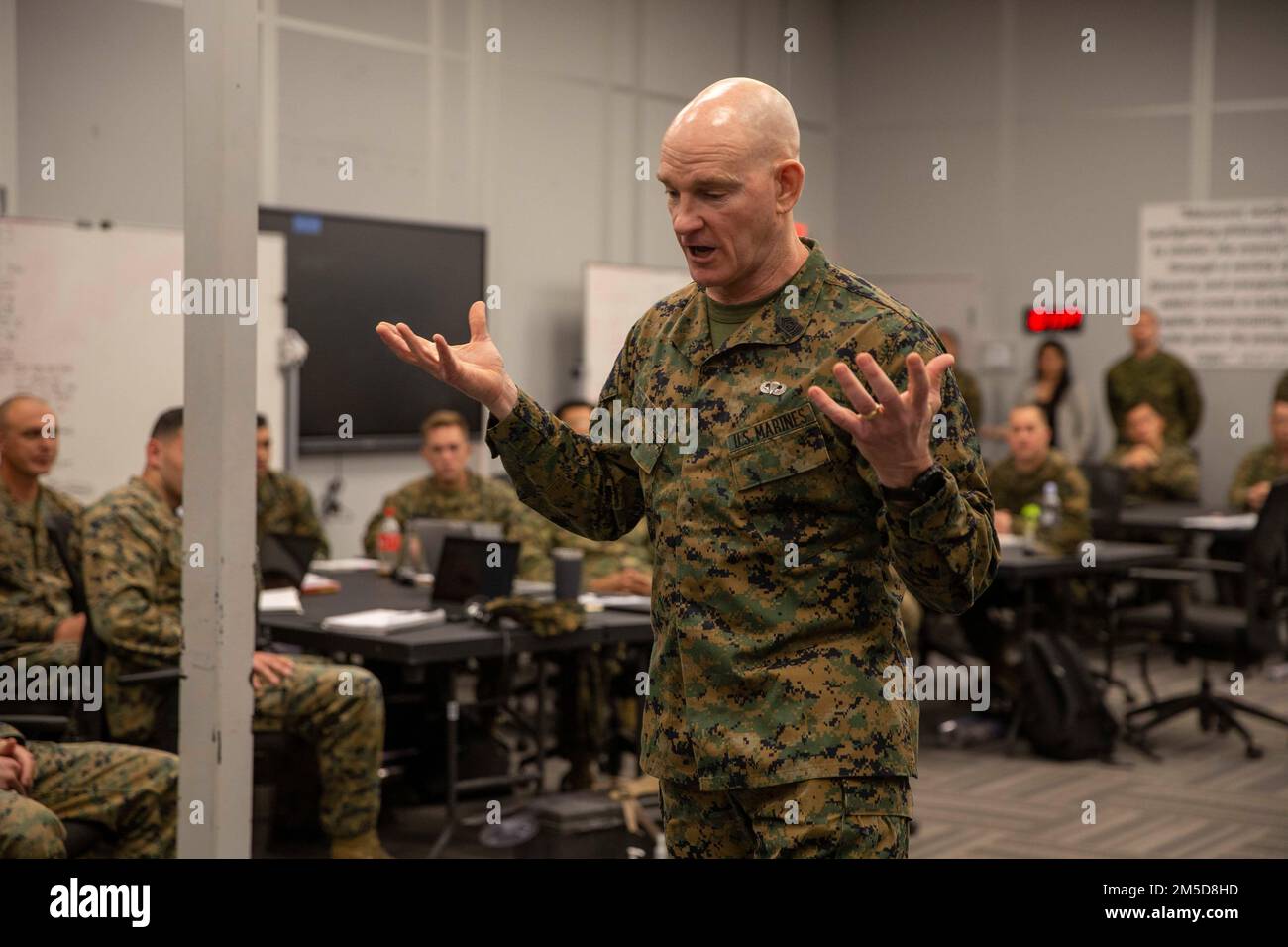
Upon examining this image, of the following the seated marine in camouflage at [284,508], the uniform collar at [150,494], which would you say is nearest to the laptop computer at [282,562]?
the uniform collar at [150,494]

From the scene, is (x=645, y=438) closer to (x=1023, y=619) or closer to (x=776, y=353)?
(x=776, y=353)

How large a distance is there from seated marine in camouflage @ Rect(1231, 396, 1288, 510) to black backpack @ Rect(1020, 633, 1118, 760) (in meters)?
1.77

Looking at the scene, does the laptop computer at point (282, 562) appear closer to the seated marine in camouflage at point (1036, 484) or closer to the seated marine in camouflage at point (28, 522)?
the seated marine in camouflage at point (28, 522)

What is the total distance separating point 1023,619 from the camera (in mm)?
6418

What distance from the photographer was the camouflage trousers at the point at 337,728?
439 centimetres

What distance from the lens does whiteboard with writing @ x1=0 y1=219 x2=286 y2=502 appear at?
5.86m

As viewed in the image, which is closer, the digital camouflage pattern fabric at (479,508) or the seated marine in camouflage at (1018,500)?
the digital camouflage pattern fabric at (479,508)

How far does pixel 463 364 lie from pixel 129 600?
2.49 metres

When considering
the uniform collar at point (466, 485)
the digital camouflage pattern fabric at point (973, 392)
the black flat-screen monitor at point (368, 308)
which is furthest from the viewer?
the digital camouflage pattern fabric at point (973, 392)

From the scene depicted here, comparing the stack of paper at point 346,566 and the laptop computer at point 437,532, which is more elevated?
the laptop computer at point 437,532

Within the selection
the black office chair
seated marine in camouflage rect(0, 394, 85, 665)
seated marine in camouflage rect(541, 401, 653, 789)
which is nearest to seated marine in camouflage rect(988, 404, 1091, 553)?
the black office chair

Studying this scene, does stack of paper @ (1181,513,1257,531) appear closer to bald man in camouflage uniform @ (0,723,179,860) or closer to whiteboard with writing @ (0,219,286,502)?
whiteboard with writing @ (0,219,286,502)

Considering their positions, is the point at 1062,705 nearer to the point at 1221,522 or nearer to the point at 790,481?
the point at 1221,522

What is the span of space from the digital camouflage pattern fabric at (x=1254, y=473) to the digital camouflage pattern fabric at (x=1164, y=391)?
Answer: 4.93 feet
